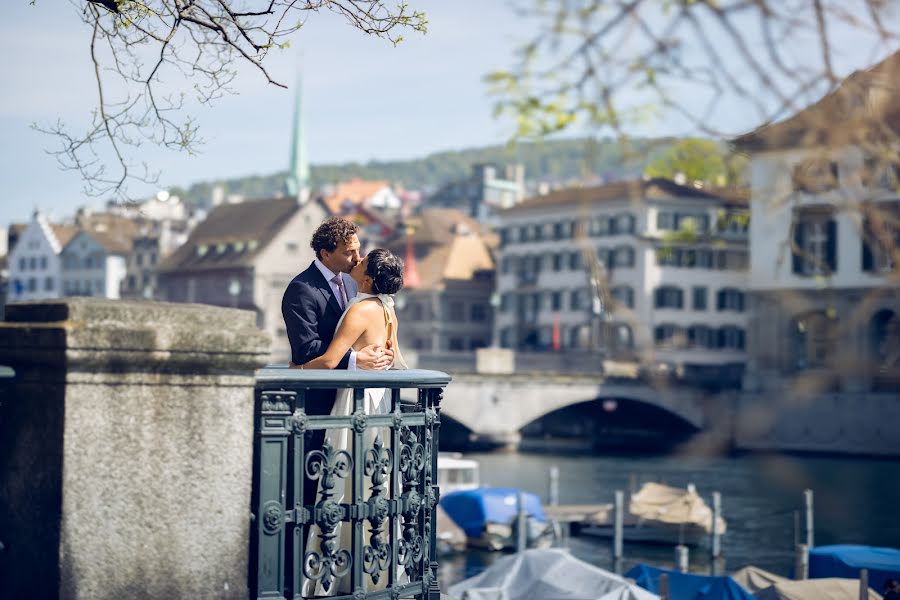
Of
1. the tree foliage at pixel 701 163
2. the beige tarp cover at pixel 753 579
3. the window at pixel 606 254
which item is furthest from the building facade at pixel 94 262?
Answer: the tree foliage at pixel 701 163

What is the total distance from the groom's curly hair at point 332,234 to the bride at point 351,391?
6.7 inches

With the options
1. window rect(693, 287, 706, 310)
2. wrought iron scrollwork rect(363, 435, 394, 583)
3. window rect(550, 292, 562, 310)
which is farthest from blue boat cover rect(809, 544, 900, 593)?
window rect(550, 292, 562, 310)

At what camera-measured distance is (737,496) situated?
46188mm

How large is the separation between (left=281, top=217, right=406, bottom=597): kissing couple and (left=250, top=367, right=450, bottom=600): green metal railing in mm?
17

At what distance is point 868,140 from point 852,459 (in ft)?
190

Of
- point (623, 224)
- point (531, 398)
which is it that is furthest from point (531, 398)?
point (623, 224)

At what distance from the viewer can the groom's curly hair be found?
638 centimetres

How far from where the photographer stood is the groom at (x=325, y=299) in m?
6.14

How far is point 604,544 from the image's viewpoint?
121ft

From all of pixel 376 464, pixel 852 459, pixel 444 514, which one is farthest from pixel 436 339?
pixel 376 464

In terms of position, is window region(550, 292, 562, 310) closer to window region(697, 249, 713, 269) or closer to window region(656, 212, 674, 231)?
window region(656, 212, 674, 231)

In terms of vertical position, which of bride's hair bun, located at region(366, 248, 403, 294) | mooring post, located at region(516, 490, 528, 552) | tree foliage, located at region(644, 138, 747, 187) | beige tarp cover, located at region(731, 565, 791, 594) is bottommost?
mooring post, located at region(516, 490, 528, 552)

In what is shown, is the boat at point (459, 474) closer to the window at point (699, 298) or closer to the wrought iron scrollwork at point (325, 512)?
the wrought iron scrollwork at point (325, 512)

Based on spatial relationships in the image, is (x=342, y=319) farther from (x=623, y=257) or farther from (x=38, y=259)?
(x=38, y=259)
